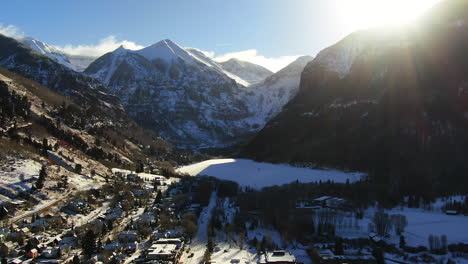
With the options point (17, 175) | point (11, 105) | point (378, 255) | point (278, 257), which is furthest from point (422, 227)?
point (11, 105)

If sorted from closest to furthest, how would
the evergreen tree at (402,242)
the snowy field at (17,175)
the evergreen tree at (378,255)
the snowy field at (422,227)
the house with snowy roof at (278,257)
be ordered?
the house with snowy roof at (278,257) → the evergreen tree at (378,255) → the evergreen tree at (402,242) → the snowy field at (422,227) → the snowy field at (17,175)

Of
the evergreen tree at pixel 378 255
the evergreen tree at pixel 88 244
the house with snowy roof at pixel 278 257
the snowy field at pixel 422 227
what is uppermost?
the snowy field at pixel 422 227

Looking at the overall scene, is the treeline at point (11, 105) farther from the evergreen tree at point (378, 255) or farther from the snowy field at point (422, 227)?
the evergreen tree at point (378, 255)

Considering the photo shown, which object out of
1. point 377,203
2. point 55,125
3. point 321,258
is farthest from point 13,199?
point 377,203

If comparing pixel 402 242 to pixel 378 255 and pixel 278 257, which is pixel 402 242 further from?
pixel 278 257

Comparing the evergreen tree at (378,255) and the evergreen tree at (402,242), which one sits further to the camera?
the evergreen tree at (402,242)

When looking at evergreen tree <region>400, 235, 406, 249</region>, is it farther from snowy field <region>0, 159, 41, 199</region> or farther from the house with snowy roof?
snowy field <region>0, 159, 41, 199</region>

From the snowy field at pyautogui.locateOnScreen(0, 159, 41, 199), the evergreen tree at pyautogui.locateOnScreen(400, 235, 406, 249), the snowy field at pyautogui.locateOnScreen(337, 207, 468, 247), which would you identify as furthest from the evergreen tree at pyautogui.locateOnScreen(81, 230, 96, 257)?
the evergreen tree at pyautogui.locateOnScreen(400, 235, 406, 249)

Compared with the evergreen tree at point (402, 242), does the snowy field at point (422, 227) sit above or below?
above

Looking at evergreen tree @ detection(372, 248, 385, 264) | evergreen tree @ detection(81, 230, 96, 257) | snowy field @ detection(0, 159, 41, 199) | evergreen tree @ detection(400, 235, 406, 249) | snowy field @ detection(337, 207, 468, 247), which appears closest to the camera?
evergreen tree @ detection(81, 230, 96, 257)

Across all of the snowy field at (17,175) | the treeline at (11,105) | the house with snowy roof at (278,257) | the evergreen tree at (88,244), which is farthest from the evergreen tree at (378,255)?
the treeline at (11,105)

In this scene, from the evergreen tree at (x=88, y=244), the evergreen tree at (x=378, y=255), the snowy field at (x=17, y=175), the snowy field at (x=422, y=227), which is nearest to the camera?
the evergreen tree at (x=88, y=244)

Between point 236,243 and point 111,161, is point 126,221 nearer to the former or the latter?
point 236,243
